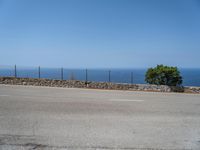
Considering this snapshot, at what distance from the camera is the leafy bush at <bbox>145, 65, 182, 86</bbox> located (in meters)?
19.2

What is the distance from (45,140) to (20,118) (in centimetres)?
210

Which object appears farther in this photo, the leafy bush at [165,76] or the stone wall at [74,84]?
the leafy bush at [165,76]

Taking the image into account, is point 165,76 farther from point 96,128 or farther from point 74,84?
point 96,128

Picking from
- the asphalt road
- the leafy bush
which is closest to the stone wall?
the leafy bush

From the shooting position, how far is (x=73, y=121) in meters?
6.20

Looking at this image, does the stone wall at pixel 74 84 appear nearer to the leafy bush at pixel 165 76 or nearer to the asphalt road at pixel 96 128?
the leafy bush at pixel 165 76

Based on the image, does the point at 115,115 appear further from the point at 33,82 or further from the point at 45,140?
the point at 33,82

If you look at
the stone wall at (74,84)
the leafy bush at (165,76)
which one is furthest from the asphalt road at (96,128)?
the leafy bush at (165,76)

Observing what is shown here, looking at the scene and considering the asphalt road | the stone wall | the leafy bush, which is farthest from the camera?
the leafy bush

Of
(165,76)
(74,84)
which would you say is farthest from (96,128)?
(165,76)

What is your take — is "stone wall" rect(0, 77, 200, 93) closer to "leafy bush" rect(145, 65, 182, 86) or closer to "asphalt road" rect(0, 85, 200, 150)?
"leafy bush" rect(145, 65, 182, 86)

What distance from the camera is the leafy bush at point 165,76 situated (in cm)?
1920

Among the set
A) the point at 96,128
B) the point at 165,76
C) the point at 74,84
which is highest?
the point at 165,76

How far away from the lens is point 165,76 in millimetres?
19297
